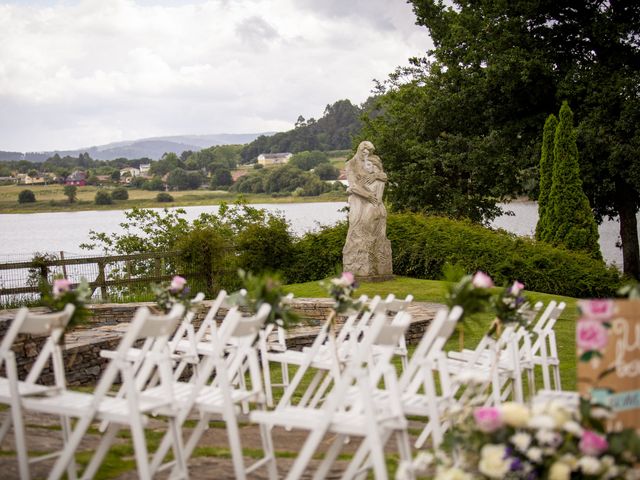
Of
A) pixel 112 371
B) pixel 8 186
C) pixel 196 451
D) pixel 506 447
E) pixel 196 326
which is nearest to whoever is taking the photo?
pixel 506 447

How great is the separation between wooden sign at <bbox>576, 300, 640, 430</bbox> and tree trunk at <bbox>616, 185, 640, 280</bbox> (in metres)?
23.8

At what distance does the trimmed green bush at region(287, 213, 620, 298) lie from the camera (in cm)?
2064

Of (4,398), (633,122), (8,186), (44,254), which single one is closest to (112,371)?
(4,398)

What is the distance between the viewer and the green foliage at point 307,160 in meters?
47.1

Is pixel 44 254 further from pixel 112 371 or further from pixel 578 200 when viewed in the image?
pixel 112 371

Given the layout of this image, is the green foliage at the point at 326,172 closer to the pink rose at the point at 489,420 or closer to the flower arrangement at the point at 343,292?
the flower arrangement at the point at 343,292

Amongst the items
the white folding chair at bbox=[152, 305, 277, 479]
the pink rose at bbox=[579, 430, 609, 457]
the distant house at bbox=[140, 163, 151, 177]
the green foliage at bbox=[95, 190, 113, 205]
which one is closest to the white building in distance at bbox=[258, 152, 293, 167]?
the distant house at bbox=[140, 163, 151, 177]

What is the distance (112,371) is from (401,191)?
981 inches

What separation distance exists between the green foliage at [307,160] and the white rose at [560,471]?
43265 millimetres

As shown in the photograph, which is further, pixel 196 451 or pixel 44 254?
pixel 44 254

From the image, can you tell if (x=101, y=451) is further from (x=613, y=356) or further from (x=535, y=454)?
(x=613, y=356)

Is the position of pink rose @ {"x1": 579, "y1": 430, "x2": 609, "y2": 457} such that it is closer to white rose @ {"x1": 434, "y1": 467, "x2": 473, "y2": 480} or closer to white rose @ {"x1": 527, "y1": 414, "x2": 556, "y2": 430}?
white rose @ {"x1": 527, "y1": 414, "x2": 556, "y2": 430}

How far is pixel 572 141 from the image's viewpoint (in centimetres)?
2325

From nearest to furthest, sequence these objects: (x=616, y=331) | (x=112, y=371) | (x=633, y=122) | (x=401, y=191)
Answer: (x=616, y=331) < (x=112, y=371) < (x=633, y=122) < (x=401, y=191)
